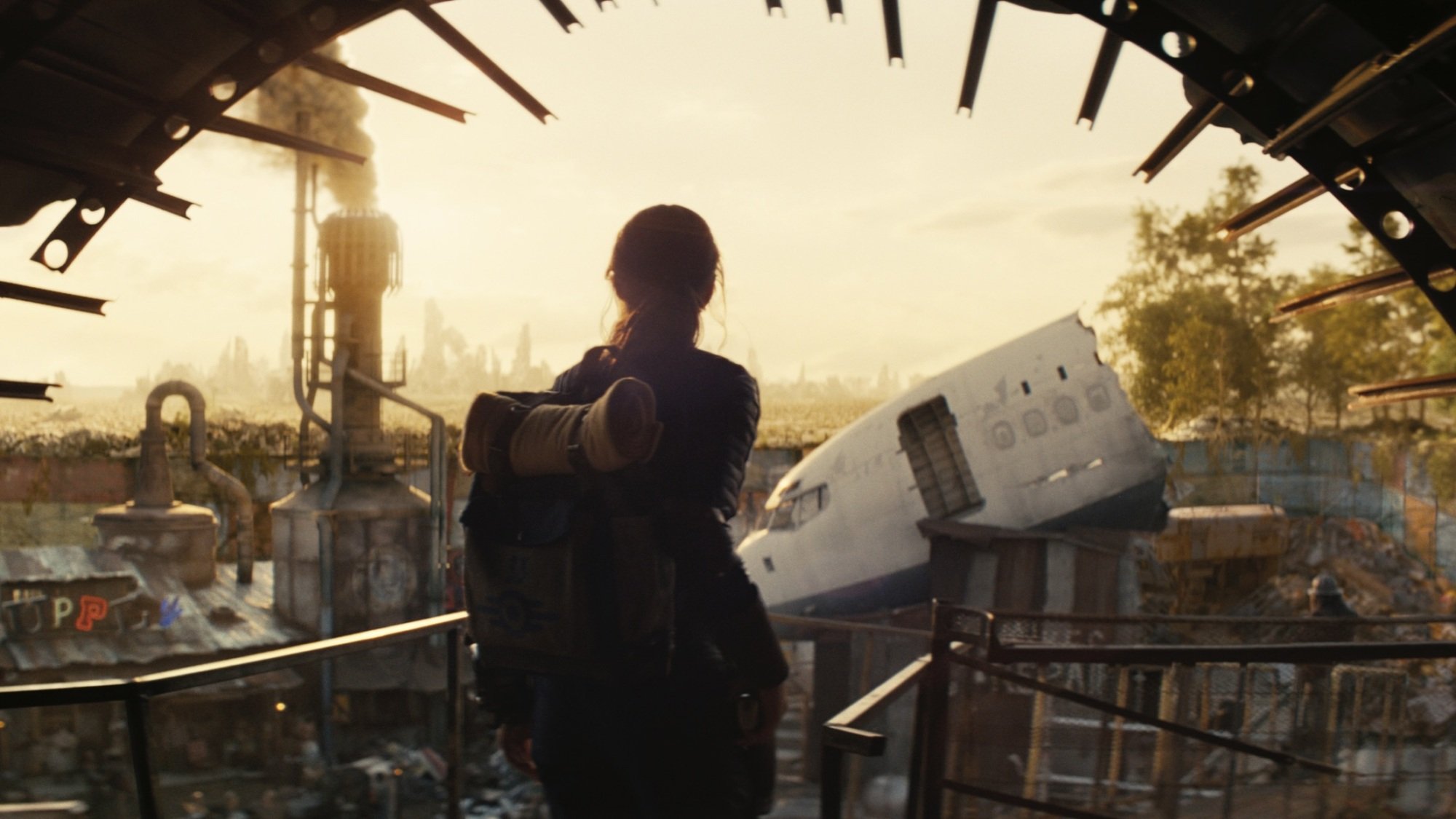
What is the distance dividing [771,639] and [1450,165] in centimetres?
231

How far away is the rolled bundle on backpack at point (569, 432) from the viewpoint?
2059 mm

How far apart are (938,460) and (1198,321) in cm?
2046

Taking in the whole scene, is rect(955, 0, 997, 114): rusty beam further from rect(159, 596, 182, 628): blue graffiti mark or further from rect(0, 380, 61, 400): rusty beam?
rect(159, 596, 182, 628): blue graffiti mark

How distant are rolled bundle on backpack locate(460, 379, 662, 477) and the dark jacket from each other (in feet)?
0.39

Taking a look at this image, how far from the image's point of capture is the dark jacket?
2273mm

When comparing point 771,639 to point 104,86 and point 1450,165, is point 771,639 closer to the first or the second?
point 1450,165

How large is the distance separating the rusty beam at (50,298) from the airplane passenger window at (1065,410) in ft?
53.2

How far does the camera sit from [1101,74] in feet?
11.5

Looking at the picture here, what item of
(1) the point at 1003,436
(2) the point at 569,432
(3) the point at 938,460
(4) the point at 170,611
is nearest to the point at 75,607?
(4) the point at 170,611

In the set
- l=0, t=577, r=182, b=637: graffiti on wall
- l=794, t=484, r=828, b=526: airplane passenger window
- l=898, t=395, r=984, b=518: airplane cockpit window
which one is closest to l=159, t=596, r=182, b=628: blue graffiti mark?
l=0, t=577, r=182, b=637: graffiti on wall

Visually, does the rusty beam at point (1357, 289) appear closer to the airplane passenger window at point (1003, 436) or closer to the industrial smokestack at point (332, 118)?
the airplane passenger window at point (1003, 436)

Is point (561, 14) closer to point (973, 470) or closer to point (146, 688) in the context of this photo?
point (146, 688)

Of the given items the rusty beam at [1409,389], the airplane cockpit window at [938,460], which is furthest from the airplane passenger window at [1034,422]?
the rusty beam at [1409,389]

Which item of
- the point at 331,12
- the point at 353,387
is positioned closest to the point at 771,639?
the point at 331,12
